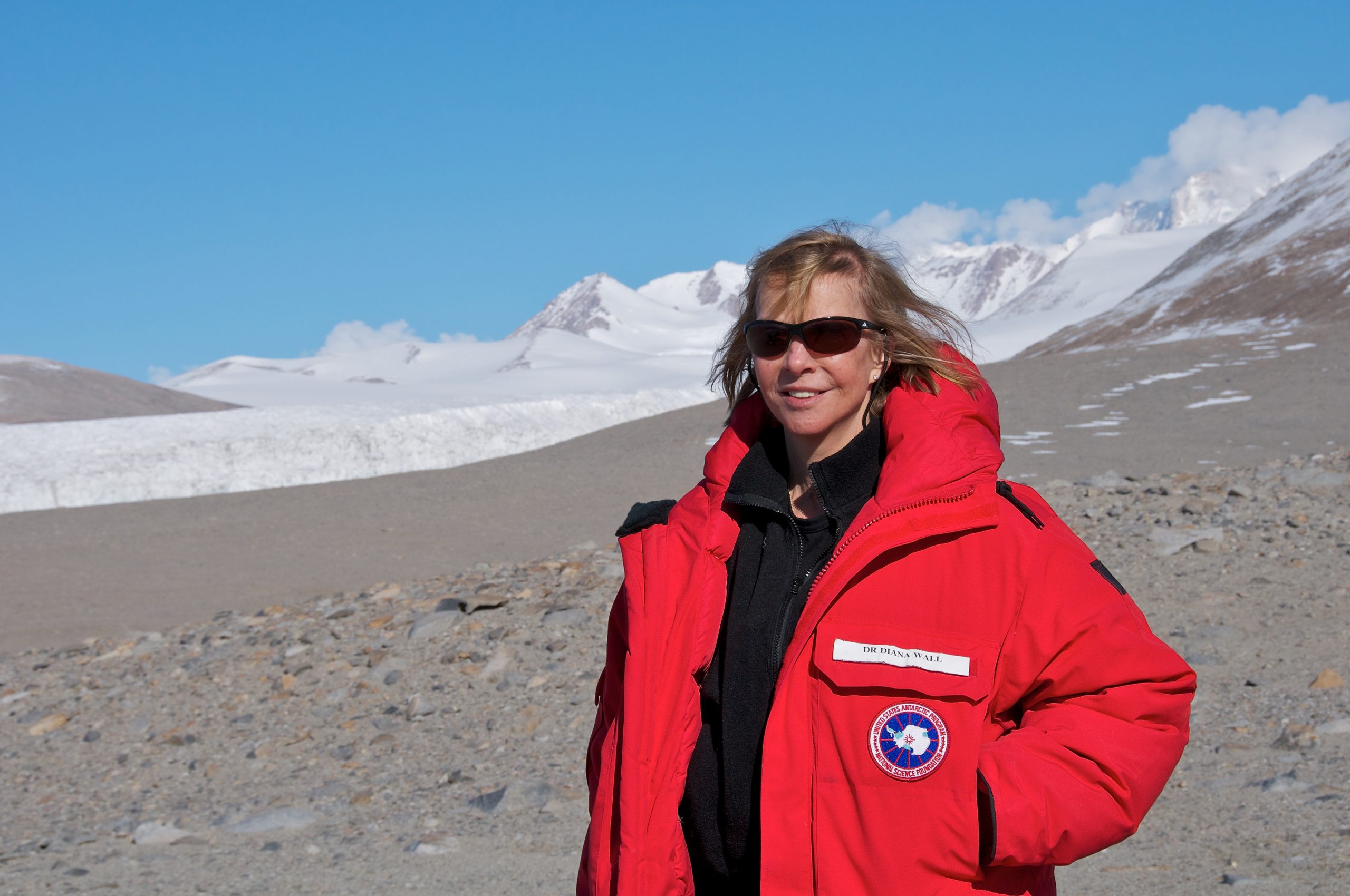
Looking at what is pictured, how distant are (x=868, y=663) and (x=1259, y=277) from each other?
7413 centimetres

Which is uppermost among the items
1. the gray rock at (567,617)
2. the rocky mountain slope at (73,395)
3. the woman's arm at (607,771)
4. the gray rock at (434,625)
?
the rocky mountain slope at (73,395)

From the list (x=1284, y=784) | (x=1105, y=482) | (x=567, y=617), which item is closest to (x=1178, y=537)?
(x=1105, y=482)

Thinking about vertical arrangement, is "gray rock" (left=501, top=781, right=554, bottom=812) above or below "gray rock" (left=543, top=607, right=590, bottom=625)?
below

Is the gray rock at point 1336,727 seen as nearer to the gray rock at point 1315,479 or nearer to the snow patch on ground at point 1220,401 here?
the gray rock at point 1315,479

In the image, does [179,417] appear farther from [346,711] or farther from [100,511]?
[346,711]

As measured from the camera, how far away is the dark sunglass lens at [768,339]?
2.13m

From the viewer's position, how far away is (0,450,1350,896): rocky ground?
4160 millimetres

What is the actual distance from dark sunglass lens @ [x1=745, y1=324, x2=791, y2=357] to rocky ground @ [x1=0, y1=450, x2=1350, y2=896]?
2582 mm

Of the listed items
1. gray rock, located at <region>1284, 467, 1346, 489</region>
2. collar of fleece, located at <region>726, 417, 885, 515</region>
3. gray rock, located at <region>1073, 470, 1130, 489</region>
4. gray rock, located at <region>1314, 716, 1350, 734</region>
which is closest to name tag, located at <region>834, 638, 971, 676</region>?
collar of fleece, located at <region>726, 417, 885, 515</region>

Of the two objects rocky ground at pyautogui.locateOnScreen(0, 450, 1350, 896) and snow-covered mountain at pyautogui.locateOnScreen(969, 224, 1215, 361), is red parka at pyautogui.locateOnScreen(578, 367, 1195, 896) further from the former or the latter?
snow-covered mountain at pyautogui.locateOnScreen(969, 224, 1215, 361)

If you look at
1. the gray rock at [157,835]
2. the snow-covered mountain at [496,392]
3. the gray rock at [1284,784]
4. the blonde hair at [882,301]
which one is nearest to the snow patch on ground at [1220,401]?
the snow-covered mountain at [496,392]

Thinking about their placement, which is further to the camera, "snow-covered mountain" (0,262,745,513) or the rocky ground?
"snow-covered mountain" (0,262,745,513)

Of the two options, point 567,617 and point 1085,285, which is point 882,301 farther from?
point 1085,285

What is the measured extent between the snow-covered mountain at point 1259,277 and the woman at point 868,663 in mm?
55221
